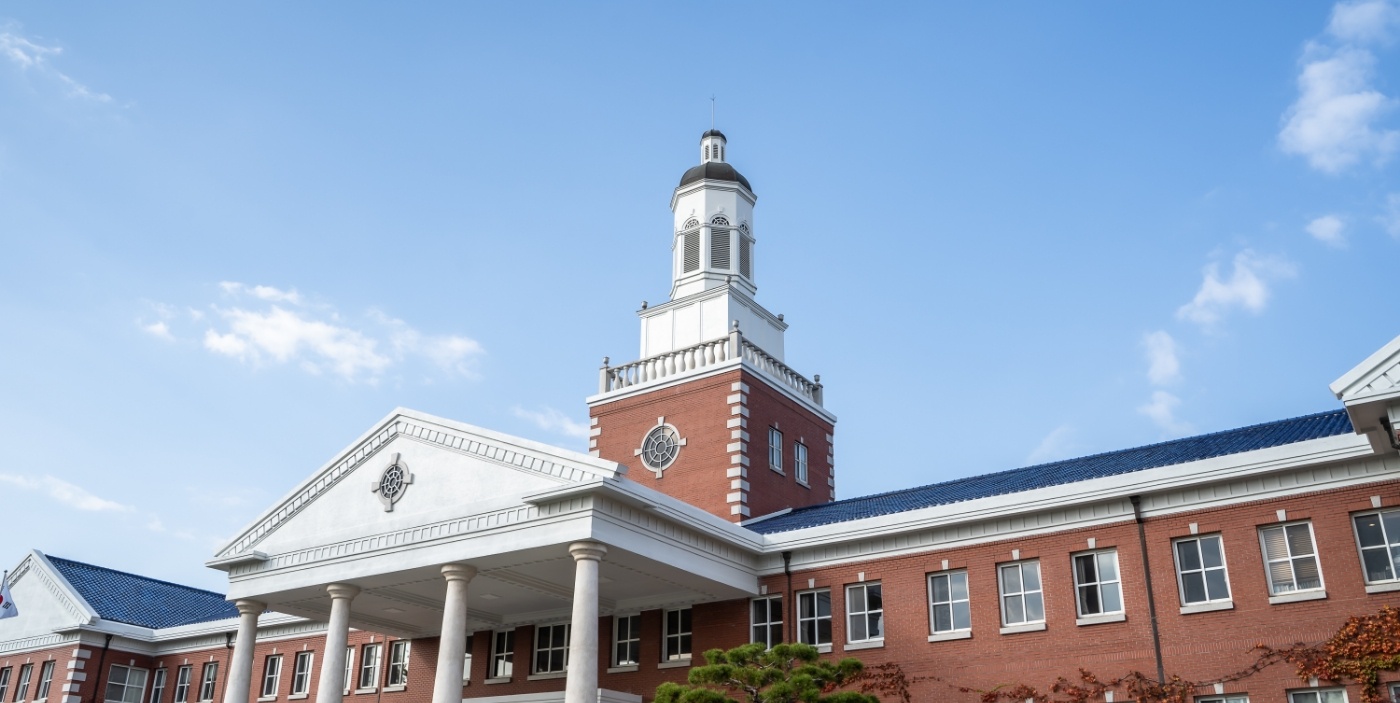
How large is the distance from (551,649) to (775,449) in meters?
8.68

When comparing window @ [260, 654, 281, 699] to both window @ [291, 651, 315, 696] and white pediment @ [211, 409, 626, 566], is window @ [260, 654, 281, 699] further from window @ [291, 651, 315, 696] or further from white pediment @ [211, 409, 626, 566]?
white pediment @ [211, 409, 626, 566]

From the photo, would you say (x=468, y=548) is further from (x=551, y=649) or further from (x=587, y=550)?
(x=551, y=649)

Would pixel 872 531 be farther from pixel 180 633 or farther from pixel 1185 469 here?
pixel 180 633

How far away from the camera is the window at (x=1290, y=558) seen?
23.0 meters

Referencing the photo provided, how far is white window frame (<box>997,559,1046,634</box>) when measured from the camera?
25775 mm

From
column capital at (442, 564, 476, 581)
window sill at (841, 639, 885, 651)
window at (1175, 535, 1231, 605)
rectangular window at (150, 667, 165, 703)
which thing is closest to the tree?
window sill at (841, 639, 885, 651)

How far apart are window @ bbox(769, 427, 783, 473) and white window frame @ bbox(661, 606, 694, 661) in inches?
254

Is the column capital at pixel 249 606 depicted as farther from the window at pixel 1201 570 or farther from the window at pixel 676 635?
the window at pixel 1201 570

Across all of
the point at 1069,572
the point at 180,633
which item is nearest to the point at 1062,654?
the point at 1069,572

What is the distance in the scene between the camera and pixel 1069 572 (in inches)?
1008

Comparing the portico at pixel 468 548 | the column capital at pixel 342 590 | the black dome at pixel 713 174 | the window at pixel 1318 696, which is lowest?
the window at pixel 1318 696

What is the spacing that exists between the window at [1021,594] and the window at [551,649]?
11.7 meters

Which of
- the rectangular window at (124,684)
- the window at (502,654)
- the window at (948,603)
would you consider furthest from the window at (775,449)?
the rectangular window at (124,684)

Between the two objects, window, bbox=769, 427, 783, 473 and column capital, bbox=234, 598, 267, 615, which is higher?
window, bbox=769, 427, 783, 473
